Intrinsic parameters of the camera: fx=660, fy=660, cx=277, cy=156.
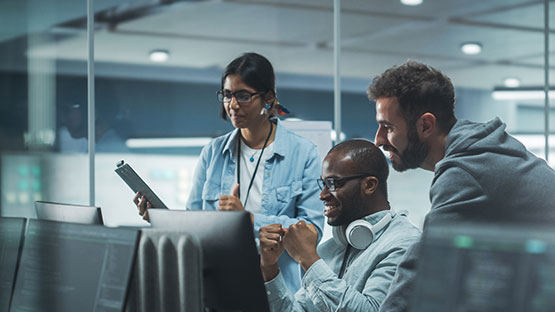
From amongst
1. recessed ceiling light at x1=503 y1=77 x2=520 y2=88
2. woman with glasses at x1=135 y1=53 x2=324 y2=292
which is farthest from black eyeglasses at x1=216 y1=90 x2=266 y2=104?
recessed ceiling light at x1=503 y1=77 x2=520 y2=88

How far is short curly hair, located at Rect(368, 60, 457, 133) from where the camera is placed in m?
1.74

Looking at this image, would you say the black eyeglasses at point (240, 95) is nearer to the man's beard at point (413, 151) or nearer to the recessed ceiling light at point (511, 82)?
the man's beard at point (413, 151)

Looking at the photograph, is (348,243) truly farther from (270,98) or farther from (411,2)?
(411,2)

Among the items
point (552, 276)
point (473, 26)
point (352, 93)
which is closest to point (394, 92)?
point (552, 276)

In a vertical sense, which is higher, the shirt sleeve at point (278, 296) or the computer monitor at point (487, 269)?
the computer monitor at point (487, 269)

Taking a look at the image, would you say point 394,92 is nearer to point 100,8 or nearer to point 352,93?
point 352,93

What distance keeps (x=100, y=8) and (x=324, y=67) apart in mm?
1343

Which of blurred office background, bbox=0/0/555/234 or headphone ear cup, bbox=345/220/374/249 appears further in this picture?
blurred office background, bbox=0/0/555/234

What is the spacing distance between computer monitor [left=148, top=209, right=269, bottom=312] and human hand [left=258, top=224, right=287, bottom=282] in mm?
321

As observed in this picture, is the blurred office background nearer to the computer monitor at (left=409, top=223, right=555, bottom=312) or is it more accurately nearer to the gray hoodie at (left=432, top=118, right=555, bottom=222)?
the gray hoodie at (left=432, top=118, right=555, bottom=222)

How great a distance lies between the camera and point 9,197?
3.60 m

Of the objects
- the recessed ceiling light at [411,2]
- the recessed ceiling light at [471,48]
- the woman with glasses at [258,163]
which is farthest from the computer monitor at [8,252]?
the recessed ceiling light at [471,48]

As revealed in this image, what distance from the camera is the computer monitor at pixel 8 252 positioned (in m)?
1.56

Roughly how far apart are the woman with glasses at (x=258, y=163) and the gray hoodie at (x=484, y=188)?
2.98ft
